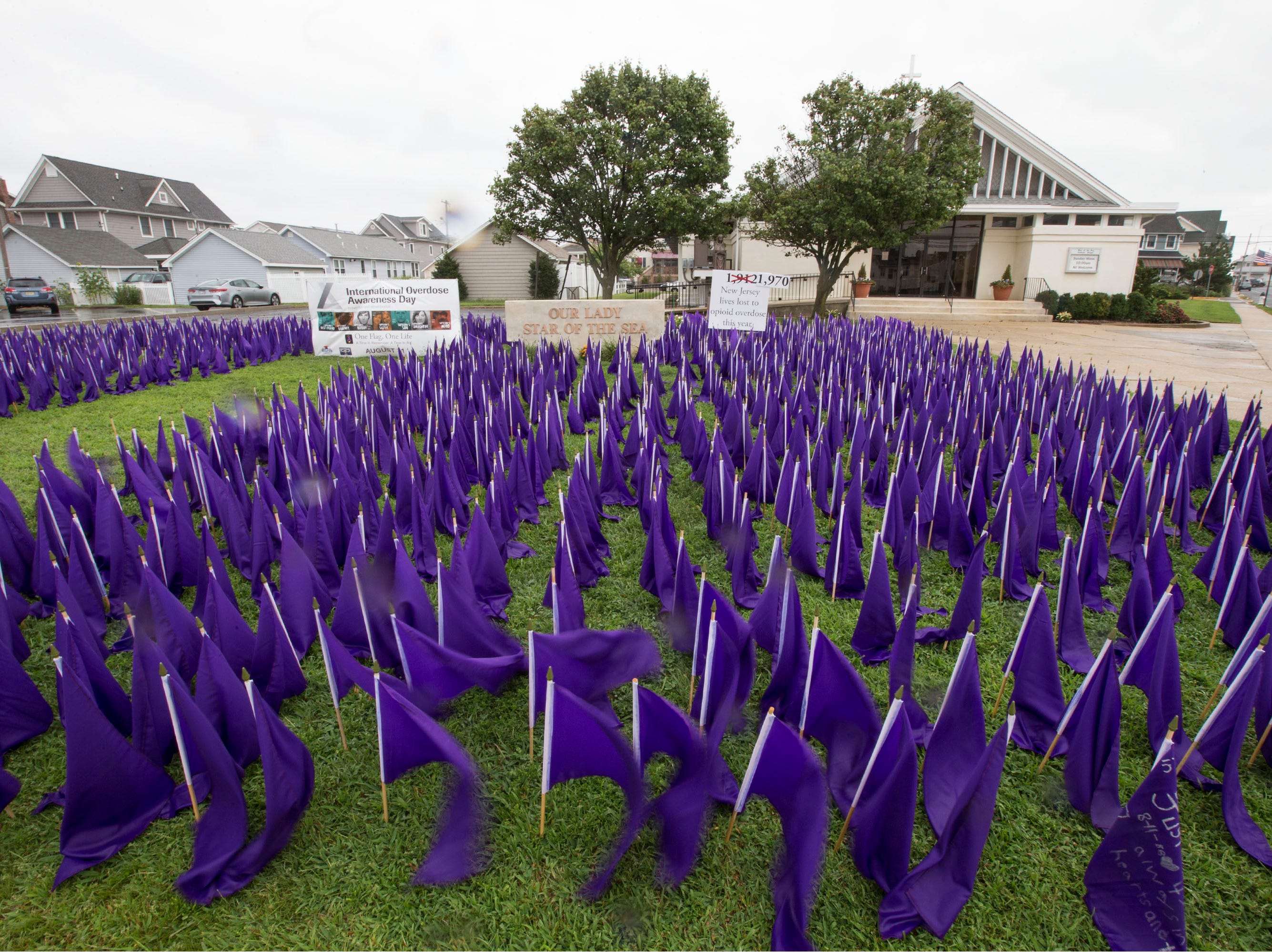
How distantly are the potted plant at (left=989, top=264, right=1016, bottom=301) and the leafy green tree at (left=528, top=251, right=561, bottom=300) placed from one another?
855 inches

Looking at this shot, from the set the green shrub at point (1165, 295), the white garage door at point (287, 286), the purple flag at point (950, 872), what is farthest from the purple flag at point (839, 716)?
the white garage door at point (287, 286)

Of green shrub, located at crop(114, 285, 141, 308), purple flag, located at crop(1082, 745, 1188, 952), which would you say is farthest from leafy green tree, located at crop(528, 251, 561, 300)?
purple flag, located at crop(1082, 745, 1188, 952)

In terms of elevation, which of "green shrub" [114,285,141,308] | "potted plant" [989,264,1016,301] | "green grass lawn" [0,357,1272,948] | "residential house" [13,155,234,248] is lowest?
"green grass lawn" [0,357,1272,948]

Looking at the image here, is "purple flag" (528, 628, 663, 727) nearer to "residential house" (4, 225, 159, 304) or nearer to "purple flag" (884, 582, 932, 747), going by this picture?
"purple flag" (884, 582, 932, 747)

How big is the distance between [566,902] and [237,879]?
3.70ft

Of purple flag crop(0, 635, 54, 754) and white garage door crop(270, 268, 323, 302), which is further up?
white garage door crop(270, 268, 323, 302)

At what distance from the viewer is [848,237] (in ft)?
63.1

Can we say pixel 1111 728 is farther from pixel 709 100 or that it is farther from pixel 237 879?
pixel 709 100

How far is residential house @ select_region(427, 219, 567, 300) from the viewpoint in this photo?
38375 mm

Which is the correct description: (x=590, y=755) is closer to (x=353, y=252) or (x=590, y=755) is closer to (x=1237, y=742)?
(x=1237, y=742)

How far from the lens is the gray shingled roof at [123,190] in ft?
148

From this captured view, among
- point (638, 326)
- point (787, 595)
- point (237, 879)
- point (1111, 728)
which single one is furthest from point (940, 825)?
point (638, 326)

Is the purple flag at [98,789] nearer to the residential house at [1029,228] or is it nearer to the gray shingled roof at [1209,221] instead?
the residential house at [1029,228]

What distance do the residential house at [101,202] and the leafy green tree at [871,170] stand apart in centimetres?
4690
